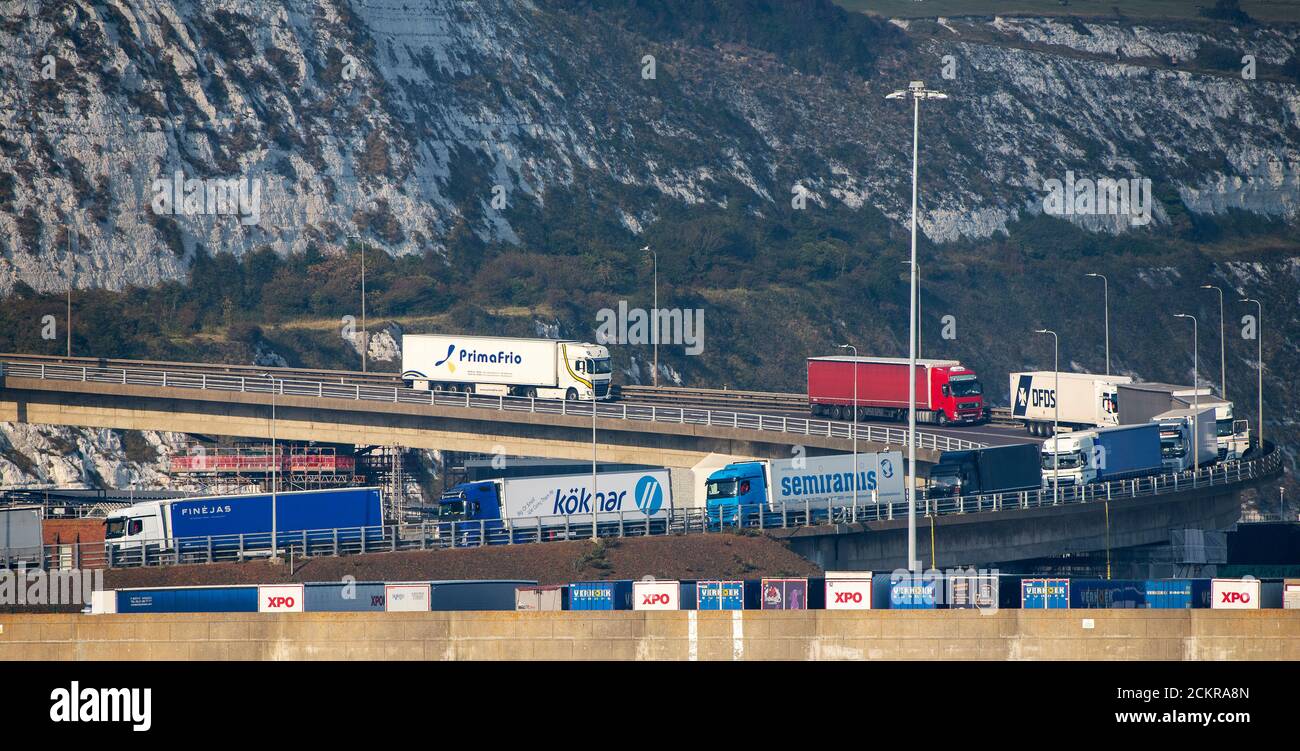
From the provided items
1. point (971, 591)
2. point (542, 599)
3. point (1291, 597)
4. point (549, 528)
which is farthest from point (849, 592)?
point (549, 528)

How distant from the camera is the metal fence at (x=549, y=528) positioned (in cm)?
5747

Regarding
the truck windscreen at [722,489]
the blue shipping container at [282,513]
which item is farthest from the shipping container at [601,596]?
the truck windscreen at [722,489]

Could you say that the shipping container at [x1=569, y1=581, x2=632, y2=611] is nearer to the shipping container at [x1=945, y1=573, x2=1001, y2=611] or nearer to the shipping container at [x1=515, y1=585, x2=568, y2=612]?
the shipping container at [x1=515, y1=585, x2=568, y2=612]

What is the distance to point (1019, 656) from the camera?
36.1 m

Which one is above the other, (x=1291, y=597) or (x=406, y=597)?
(x=1291, y=597)

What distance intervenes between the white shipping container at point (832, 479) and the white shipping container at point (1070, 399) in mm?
18953

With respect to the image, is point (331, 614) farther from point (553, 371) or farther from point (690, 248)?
point (690, 248)

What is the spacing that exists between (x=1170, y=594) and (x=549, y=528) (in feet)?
83.8

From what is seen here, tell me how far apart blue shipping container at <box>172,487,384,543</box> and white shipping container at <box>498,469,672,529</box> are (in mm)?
5224

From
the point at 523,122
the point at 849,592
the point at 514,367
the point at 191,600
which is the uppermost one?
the point at 523,122

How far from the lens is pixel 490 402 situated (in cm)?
8262

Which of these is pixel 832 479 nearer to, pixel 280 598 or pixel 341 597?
pixel 341 597

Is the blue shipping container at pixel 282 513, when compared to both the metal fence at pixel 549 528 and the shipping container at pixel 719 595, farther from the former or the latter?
the shipping container at pixel 719 595

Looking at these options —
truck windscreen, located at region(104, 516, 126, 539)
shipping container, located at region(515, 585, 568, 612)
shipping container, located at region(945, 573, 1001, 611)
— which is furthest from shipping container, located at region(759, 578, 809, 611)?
truck windscreen, located at region(104, 516, 126, 539)
